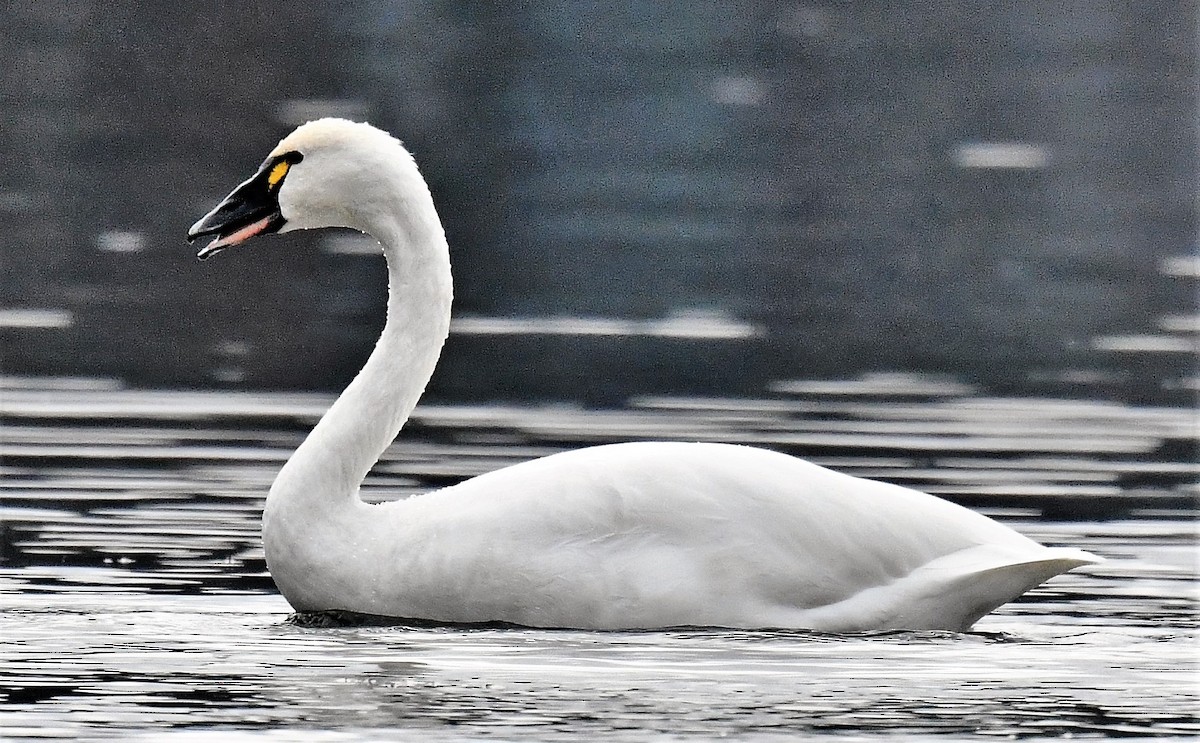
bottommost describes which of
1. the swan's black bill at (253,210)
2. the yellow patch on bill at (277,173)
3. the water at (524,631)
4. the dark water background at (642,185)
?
the water at (524,631)

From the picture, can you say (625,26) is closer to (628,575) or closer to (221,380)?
(221,380)

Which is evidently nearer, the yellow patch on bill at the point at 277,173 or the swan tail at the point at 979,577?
the swan tail at the point at 979,577

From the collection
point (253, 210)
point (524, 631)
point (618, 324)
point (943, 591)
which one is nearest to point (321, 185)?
point (253, 210)

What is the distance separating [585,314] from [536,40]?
23.2 metres

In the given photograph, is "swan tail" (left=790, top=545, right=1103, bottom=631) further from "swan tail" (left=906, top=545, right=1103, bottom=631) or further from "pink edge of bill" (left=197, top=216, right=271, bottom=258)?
"pink edge of bill" (left=197, top=216, right=271, bottom=258)

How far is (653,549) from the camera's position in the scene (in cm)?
997

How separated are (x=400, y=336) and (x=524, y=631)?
1462 millimetres

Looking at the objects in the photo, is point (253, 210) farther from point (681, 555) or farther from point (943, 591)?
point (943, 591)

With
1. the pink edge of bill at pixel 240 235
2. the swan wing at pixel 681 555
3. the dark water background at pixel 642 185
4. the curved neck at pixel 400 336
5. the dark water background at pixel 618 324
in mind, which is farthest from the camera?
the dark water background at pixel 642 185

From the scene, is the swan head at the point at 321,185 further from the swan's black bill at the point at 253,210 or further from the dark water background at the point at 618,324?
the dark water background at the point at 618,324

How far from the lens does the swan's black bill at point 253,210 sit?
36.0 feet

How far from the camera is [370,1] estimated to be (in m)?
49.1

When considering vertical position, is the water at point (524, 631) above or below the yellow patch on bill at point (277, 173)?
below

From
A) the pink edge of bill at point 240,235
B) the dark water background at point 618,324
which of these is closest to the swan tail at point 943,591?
the dark water background at point 618,324
